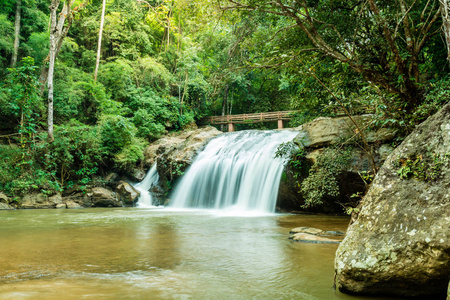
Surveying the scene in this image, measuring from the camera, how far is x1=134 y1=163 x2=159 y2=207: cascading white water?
1509cm

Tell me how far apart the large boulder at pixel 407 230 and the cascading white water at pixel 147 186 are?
1317 cm

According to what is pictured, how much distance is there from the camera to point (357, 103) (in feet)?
21.0

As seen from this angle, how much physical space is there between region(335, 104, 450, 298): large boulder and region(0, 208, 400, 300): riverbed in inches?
17.1

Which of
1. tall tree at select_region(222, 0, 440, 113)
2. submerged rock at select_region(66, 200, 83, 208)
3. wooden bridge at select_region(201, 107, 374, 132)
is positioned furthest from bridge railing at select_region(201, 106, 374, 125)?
tall tree at select_region(222, 0, 440, 113)

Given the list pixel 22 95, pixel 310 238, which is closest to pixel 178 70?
pixel 22 95

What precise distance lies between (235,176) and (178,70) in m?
14.1

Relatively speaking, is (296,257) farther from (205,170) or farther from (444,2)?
(205,170)

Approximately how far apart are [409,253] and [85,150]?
15157mm

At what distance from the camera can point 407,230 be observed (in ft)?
8.73

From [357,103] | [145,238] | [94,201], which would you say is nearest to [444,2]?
[357,103]

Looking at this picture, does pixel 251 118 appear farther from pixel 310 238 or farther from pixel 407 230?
pixel 407 230

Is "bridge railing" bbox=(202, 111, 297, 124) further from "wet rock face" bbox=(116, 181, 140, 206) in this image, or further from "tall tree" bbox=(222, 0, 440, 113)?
"tall tree" bbox=(222, 0, 440, 113)

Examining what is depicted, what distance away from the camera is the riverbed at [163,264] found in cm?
306

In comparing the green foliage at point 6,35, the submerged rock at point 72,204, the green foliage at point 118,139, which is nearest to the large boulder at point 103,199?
the submerged rock at point 72,204
